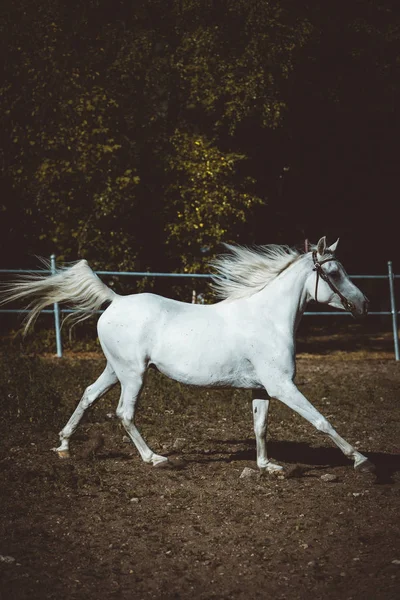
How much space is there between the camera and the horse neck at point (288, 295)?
21.2ft

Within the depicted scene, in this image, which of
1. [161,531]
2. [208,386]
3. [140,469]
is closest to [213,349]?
[208,386]

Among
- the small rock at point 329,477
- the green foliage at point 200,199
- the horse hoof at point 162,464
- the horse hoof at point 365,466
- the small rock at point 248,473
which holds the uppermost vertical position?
the green foliage at point 200,199

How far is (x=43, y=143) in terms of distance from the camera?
1454cm

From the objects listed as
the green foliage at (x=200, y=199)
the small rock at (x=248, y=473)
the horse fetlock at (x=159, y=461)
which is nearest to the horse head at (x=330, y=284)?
the small rock at (x=248, y=473)

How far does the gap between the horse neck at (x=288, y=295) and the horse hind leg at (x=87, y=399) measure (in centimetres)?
147

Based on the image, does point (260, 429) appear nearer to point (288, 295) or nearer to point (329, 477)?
point (329, 477)

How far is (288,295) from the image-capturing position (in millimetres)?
6516

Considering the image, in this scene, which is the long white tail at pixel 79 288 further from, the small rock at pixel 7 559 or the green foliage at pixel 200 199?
the green foliage at pixel 200 199

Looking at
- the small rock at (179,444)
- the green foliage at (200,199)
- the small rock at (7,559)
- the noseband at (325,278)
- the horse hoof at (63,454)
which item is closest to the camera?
the small rock at (7,559)

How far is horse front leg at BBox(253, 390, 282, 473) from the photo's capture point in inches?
251

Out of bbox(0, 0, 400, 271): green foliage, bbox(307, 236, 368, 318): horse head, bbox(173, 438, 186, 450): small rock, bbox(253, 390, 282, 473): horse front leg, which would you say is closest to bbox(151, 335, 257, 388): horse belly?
bbox(253, 390, 282, 473): horse front leg

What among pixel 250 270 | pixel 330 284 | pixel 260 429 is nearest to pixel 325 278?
pixel 330 284

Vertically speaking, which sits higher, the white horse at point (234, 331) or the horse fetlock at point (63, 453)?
the white horse at point (234, 331)

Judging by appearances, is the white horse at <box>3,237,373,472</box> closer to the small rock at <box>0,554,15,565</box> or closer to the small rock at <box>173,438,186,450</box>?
the small rock at <box>173,438,186,450</box>
